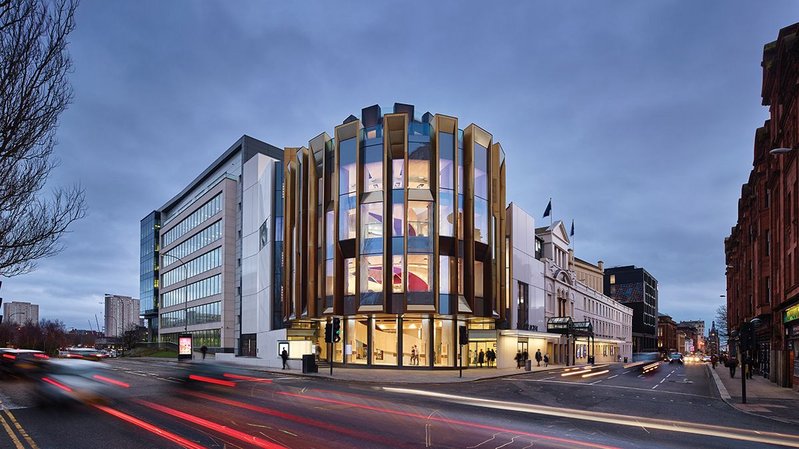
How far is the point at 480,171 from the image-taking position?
161 ft

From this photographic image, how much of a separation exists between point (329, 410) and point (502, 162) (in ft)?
132

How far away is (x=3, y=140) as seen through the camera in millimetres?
12000

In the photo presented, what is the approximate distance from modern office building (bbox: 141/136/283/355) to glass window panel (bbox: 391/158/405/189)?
2070cm

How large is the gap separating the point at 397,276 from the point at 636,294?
124 metres

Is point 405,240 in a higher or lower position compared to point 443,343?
higher

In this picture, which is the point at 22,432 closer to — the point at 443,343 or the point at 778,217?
the point at 443,343

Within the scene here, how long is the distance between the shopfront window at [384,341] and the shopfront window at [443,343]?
3.38 m

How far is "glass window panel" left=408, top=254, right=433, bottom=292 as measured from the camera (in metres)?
45.1

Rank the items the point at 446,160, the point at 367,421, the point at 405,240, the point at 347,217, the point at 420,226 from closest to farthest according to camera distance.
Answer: the point at 367,421
the point at 405,240
the point at 420,226
the point at 446,160
the point at 347,217

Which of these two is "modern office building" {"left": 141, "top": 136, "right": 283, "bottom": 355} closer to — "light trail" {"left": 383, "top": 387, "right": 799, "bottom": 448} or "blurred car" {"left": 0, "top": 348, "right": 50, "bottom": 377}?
"blurred car" {"left": 0, "top": 348, "right": 50, "bottom": 377}

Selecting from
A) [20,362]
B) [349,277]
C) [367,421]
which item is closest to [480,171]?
[349,277]

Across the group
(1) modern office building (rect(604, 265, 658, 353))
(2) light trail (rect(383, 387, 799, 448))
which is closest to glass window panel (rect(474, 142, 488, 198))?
(2) light trail (rect(383, 387, 799, 448))

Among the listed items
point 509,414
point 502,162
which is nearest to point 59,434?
point 509,414

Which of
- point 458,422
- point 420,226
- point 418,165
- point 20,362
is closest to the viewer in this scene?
point 458,422
